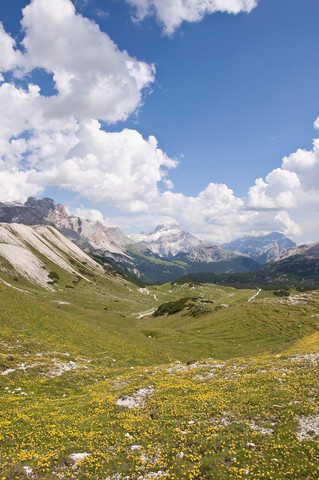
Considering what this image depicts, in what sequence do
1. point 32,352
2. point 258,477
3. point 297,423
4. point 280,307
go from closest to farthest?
point 258,477, point 297,423, point 32,352, point 280,307

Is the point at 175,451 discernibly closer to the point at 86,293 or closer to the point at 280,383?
the point at 280,383

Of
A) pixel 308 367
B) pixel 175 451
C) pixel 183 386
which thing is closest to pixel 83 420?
pixel 175 451

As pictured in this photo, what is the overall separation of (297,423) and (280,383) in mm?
8340

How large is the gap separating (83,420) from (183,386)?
37.0ft

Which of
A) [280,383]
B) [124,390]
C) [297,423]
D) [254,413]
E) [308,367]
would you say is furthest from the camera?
[308,367]

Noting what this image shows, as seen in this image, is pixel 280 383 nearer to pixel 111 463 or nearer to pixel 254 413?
pixel 254 413

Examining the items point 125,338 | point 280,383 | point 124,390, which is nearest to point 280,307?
point 125,338

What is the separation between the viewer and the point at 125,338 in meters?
57.5

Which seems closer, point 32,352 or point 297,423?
point 297,423

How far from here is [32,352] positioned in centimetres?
3616

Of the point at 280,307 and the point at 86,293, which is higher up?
the point at 280,307

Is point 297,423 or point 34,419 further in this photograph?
point 34,419

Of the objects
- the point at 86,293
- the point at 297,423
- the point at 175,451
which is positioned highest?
the point at 297,423

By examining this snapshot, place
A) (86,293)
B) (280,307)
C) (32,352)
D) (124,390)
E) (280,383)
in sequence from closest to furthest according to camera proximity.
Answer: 1. (280,383)
2. (124,390)
3. (32,352)
4. (280,307)
5. (86,293)
